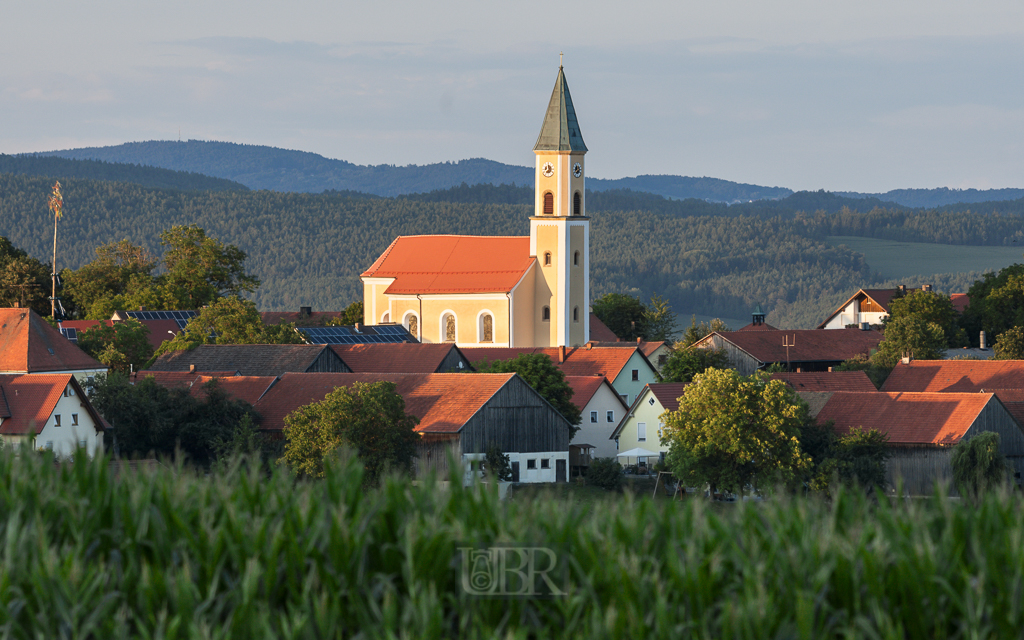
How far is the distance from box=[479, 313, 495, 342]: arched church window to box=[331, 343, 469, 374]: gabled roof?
69.7 feet

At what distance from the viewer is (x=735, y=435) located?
159ft

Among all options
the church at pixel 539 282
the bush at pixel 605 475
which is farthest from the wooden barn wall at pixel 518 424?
the church at pixel 539 282

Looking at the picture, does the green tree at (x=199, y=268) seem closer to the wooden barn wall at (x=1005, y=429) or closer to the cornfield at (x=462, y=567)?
the wooden barn wall at (x=1005, y=429)

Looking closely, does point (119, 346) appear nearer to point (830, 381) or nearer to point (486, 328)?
point (486, 328)

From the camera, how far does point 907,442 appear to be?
53.7 metres

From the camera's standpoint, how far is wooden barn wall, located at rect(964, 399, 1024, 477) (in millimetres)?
54875

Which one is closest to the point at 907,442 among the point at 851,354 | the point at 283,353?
the point at 283,353

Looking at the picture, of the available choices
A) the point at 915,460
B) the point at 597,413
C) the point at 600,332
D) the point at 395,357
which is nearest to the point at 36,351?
the point at 395,357

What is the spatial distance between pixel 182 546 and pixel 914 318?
82.7 m

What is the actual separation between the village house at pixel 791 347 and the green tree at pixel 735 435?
38328mm

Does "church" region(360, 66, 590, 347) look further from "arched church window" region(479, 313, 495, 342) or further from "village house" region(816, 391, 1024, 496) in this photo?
"village house" region(816, 391, 1024, 496)

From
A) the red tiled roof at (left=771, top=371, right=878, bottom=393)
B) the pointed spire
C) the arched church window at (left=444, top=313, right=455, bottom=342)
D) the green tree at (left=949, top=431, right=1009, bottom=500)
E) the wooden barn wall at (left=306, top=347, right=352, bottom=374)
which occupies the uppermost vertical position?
the pointed spire

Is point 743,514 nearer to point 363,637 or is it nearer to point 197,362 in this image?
point 363,637

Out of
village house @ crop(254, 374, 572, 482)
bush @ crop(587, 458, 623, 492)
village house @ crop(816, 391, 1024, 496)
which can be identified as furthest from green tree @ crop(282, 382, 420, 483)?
village house @ crop(816, 391, 1024, 496)
